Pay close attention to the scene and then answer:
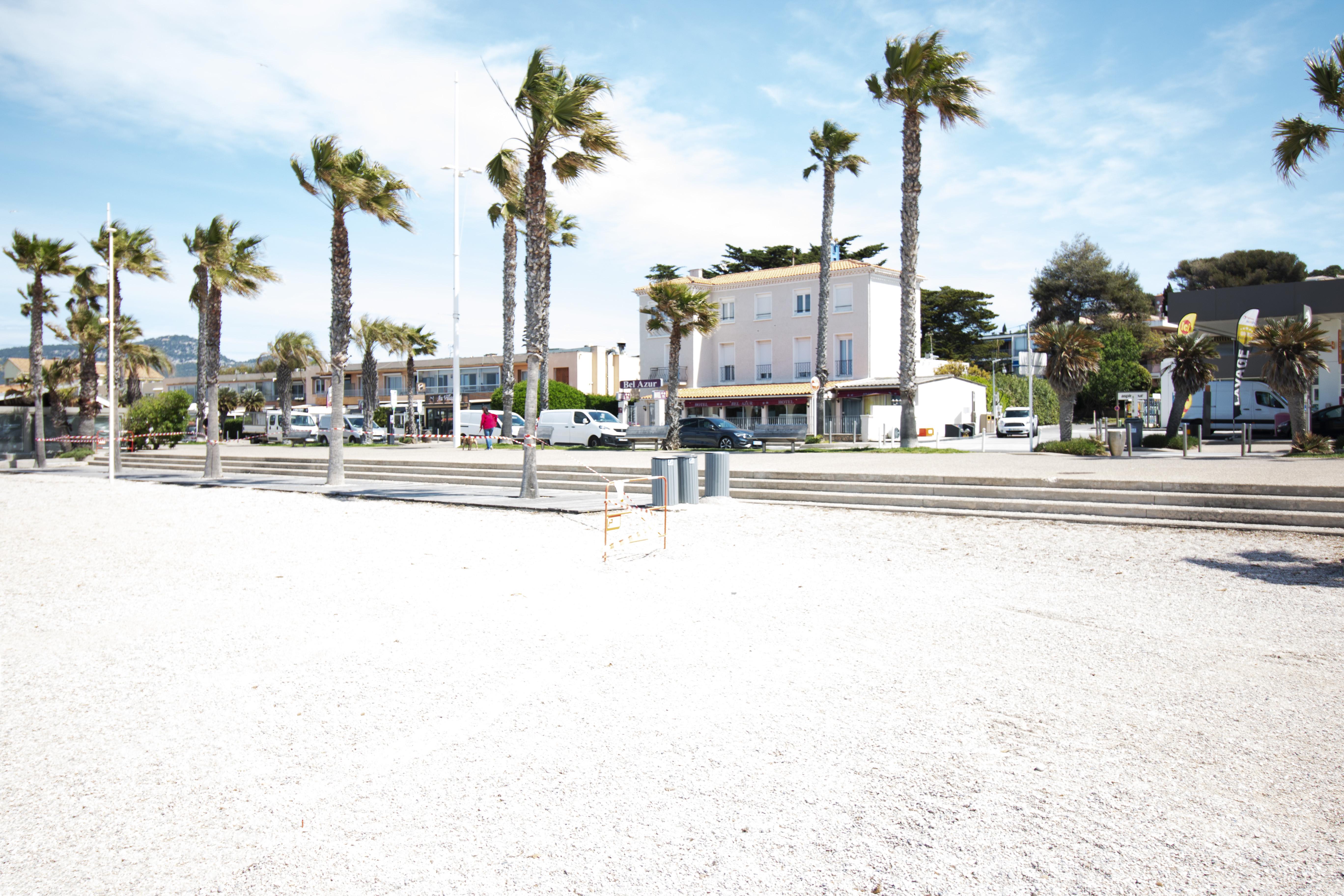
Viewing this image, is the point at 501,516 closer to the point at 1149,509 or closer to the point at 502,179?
the point at 502,179

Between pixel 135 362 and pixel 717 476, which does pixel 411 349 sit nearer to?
pixel 135 362

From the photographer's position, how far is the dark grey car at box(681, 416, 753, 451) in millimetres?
32312

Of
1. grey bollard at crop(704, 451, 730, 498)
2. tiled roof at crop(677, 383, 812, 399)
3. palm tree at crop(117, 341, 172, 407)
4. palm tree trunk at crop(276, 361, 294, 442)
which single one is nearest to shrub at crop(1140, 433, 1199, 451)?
grey bollard at crop(704, 451, 730, 498)

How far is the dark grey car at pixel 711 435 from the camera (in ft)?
106

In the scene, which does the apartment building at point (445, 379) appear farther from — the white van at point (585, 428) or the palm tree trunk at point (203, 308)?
the palm tree trunk at point (203, 308)

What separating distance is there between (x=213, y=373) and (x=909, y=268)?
71.3 ft

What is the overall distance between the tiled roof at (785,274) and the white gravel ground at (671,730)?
119ft

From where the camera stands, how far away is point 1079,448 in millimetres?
23047

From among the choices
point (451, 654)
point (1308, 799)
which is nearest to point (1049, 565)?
point (1308, 799)

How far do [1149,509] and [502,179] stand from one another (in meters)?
13.7

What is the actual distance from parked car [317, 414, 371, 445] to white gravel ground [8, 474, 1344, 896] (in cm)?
3445

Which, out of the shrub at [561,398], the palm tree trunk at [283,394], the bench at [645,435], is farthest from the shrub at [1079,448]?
the palm tree trunk at [283,394]

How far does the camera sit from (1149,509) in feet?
42.5

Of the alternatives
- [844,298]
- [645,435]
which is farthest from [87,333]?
[844,298]
